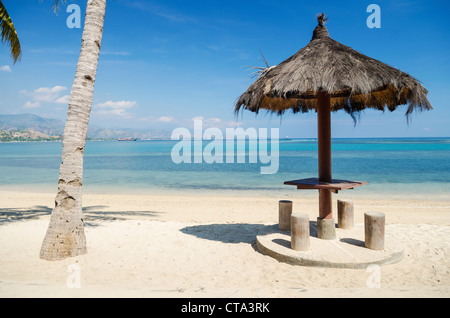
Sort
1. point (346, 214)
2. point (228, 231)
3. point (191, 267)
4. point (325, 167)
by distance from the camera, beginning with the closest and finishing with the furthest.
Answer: point (191, 267), point (325, 167), point (346, 214), point (228, 231)

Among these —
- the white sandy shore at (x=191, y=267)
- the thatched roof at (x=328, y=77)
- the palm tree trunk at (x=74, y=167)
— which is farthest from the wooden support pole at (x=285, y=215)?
A: the palm tree trunk at (x=74, y=167)

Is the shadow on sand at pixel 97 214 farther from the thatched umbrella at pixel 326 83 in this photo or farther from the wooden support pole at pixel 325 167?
the wooden support pole at pixel 325 167

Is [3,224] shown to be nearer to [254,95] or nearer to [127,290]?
[127,290]

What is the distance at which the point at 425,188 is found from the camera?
1614cm

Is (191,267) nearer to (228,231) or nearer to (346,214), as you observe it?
(228,231)

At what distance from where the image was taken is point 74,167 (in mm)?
4559

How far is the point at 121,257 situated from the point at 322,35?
5.23m

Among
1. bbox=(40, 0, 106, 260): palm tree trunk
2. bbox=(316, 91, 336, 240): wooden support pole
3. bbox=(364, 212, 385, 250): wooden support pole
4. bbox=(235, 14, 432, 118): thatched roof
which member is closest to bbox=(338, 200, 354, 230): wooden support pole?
bbox=(316, 91, 336, 240): wooden support pole

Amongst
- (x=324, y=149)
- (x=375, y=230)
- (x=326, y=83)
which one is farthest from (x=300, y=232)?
(x=326, y=83)

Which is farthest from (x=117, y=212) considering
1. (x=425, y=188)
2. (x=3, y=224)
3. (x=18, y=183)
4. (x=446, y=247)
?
(x=425, y=188)

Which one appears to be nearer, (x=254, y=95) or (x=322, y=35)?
(x=254, y=95)

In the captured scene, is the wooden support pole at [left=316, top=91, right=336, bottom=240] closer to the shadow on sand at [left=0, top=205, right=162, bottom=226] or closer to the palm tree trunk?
the palm tree trunk

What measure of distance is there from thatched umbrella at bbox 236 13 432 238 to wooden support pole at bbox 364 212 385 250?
1.91 feet

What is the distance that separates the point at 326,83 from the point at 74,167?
4004 millimetres
